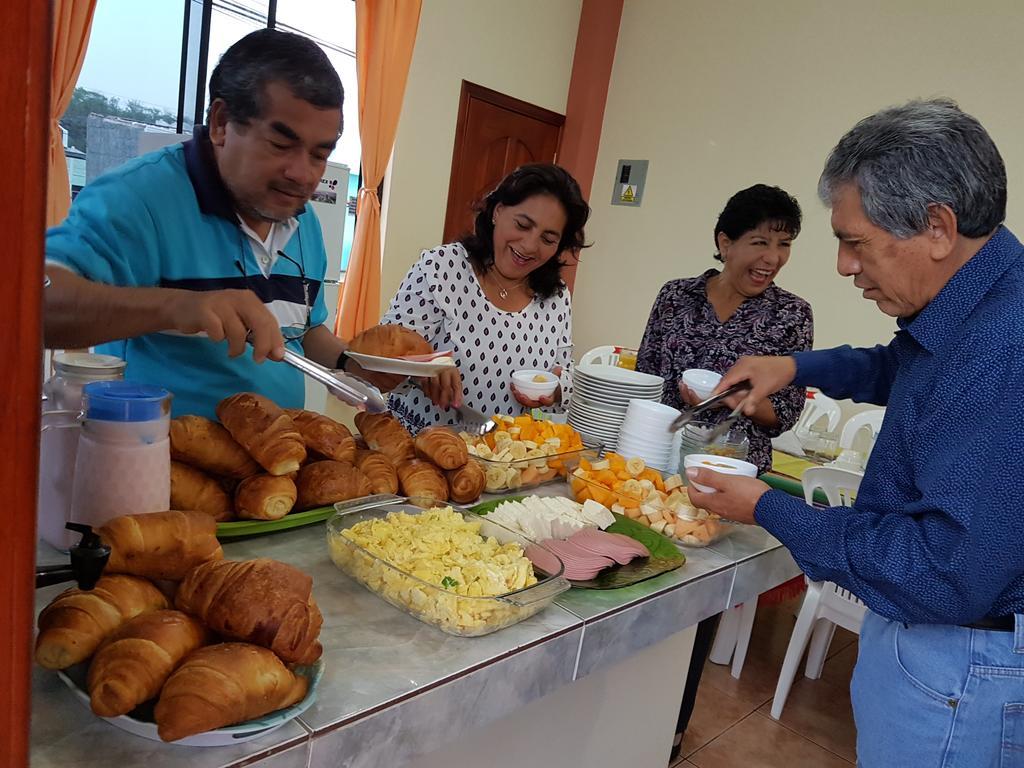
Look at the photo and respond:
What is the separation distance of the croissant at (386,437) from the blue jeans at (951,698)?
102 cm

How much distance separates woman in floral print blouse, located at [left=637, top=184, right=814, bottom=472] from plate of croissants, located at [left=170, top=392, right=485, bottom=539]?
1512mm

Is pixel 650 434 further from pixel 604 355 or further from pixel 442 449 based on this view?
pixel 604 355

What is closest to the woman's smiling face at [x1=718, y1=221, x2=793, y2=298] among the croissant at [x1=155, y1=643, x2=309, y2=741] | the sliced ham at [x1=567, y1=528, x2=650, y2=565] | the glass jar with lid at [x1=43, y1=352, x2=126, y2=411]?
the sliced ham at [x1=567, y1=528, x2=650, y2=565]

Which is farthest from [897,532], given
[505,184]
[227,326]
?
[505,184]

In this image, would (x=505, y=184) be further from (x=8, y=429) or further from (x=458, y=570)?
(x=8, y=429)

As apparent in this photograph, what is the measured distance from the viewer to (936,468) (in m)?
1.17

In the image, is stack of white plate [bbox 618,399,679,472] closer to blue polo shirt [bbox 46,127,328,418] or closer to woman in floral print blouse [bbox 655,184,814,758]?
woman in floral print blouse [bbox 655,184,814,758]

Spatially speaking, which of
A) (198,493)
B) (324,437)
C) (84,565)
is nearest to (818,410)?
(324,437)

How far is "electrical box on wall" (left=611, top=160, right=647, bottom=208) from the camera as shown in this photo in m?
6.16

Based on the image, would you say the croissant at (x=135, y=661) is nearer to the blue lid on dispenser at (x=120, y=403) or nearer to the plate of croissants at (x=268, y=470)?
the blue lid on dispenser at (x=120, y=403)

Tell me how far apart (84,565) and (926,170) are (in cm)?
133

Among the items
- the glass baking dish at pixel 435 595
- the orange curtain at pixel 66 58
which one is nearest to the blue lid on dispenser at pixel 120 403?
the glass baking dish at pixel 435 595

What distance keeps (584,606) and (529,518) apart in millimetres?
242

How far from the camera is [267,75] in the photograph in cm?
140
